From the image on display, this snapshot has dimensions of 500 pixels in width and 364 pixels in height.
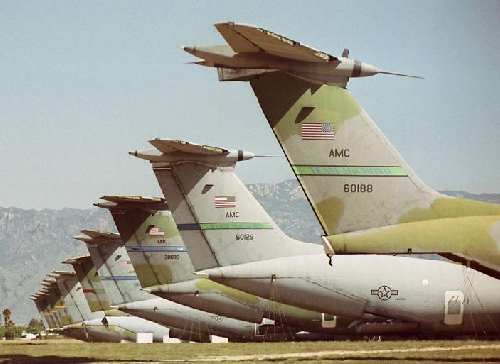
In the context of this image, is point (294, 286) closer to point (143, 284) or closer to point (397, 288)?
point (397, 288)

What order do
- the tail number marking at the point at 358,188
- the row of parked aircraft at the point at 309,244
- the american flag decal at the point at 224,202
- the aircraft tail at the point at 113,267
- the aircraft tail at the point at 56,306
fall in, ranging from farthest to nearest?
the aircraft tail at the point at 56,306 → the aircraft tail at the point at 113,267 → the american flag decal at the point at 224,202 → the tail number marking at the point at 358,188 → the row of parked aircraft at the point at 309,244

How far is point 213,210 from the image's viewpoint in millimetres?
32188

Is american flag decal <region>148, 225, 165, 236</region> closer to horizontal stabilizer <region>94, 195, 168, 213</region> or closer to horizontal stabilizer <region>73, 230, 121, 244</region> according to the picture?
horizontal stabilizer <region>94, 195, 168, 213</region>

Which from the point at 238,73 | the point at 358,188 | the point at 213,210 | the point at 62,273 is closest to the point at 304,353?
the point at 213,210

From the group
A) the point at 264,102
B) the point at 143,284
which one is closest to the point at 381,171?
the point at 264,102

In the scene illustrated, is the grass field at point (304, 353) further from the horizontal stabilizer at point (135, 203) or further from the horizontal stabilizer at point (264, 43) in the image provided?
the horizontal stabilizer at point (264, 43)

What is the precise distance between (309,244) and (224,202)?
11.9 ft

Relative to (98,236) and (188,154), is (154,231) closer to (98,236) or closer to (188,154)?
(188,154)

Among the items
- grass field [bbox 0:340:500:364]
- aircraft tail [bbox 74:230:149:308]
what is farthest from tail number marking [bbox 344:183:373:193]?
aircraft tail [bbox 74:230:149:308]

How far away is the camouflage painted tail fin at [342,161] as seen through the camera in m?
20.0

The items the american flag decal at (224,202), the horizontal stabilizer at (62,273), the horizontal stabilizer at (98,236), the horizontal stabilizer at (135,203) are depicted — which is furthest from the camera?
the horizontal stabilizer at (62,273)

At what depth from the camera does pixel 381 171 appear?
65.6 feet

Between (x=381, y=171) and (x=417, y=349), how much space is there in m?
9.93

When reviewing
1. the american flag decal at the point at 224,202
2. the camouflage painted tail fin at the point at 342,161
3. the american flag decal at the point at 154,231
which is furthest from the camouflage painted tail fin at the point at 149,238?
the camouflage painted tail fin at the point at 342,161
